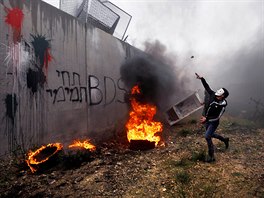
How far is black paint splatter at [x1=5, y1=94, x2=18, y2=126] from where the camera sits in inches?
203

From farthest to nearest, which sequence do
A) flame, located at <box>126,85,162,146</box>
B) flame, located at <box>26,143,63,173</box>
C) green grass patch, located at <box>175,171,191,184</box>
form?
flame, located at <box>126,85,162,146</box> → flame, located at <box>26,143,63,173</box> → green grass patch, located at <box>175,171,191,184</box>

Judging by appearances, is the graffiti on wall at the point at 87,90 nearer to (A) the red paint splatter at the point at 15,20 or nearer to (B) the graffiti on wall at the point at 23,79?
(B) the graffiti on wall at the point at 23,79

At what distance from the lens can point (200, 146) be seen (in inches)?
288

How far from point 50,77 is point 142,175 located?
318 cm

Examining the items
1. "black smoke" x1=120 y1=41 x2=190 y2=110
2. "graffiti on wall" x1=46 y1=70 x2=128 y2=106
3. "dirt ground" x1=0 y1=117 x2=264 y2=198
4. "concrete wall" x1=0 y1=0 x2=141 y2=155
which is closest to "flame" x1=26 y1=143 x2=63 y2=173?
"dirt ground" x1=0 y1=117 x2=264 y2=198

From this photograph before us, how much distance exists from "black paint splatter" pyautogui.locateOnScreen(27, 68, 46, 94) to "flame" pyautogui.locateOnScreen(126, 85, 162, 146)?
2.95 m

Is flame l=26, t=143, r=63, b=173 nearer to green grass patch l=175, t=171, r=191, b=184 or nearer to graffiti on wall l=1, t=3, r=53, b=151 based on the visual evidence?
graffiti on wall l=1, t=3, r=53, b=151

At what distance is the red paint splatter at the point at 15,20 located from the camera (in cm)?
517

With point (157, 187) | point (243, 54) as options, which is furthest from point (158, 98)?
point (243, 54)

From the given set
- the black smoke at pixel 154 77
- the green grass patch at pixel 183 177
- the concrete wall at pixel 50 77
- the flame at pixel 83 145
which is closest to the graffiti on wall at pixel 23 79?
the concrete wall at pixel 50 77

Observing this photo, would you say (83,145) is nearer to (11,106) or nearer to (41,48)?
(11,106)

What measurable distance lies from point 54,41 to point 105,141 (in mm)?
3348

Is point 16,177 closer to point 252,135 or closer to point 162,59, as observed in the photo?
point 252,135

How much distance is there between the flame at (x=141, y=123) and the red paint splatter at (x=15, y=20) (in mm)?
3975
